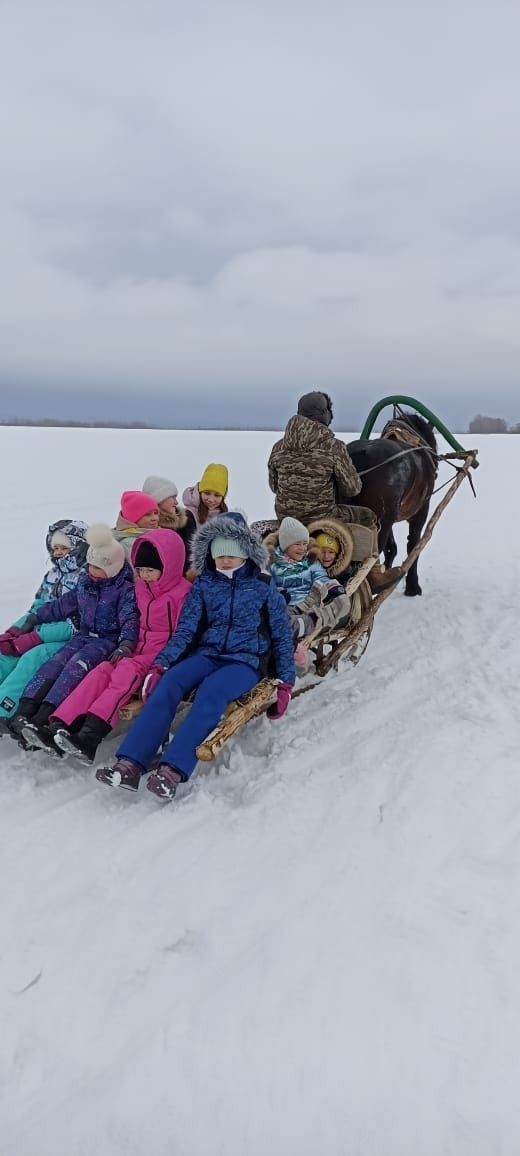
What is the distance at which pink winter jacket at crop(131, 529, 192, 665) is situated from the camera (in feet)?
12.5

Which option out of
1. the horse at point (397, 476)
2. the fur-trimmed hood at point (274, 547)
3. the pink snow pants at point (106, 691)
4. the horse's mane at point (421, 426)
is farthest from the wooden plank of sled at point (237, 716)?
the horse's mane at point (421, 426)

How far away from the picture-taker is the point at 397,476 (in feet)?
20.2

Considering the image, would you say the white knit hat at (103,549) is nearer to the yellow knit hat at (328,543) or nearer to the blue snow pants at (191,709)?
the blue snow pants at (191,709)

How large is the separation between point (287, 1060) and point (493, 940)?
2.86 feet

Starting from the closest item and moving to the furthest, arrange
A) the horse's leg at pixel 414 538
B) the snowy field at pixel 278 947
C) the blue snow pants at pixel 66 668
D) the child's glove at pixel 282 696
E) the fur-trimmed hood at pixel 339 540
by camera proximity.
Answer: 1. the snowy field at pixel 278 947
2. the blue snow pants at pixel 66 668
3. the child's glove at pixel 282 696
4. the fur-trimmed hood at pixel 339 540
5. the horse's leg at pixel 414 538

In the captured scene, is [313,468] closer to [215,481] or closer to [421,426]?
[215,481]

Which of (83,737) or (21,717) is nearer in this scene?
(83,737)

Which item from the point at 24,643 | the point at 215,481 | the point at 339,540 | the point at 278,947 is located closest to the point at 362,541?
the point at 339,540

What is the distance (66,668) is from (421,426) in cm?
486

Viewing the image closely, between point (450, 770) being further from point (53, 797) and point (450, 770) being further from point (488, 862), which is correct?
point (53, 797)

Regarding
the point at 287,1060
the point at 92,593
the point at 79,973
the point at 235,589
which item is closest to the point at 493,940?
the point at 287,1060

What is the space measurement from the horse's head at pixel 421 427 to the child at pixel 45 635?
3.89m

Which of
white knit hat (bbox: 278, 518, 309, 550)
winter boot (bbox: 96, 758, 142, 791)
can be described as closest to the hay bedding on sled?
winter boot (bbox: 96, 758, 142, 791)

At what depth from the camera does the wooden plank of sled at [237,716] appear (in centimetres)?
311
